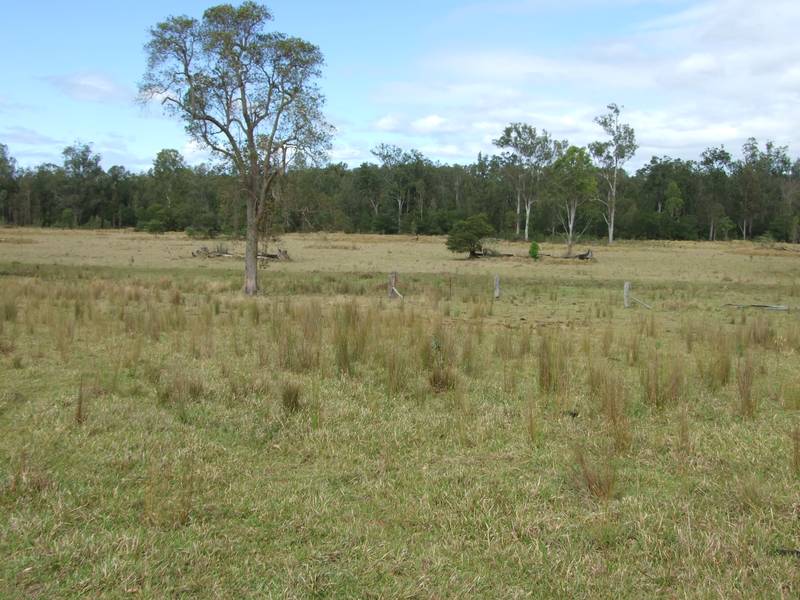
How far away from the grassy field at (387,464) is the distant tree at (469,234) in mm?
35657

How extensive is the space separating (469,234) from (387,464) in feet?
139

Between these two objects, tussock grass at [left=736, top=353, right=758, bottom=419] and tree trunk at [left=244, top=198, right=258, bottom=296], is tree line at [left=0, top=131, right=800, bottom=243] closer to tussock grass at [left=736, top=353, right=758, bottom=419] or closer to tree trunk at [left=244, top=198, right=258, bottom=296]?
tree trunk at [left=244, top=198, right=258, bottom=296]

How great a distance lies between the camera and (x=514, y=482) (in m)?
5.09

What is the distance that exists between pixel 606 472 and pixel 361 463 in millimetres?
1864

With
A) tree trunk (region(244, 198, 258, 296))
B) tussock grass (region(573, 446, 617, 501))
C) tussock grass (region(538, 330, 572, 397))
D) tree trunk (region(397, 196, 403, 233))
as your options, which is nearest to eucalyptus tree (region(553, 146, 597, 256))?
tree trunk (region(244, 198, 258, 296))

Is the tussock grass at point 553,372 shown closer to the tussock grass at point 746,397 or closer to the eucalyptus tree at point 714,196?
the tussock grass at point 746,397

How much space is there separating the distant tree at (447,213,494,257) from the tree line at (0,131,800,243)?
17267mm

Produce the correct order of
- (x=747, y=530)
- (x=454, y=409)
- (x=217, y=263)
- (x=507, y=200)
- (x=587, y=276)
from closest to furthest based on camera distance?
1. (x=747, y=530)
2. (x=454, y=409)
3. (x=587, y=276)
4. (x=217, y=263)
5. (x=507, y=200)

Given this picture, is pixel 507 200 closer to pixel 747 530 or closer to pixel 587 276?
pixel 587 276

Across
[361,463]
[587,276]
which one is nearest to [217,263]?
[587,276]

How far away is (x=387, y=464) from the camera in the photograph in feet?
17.9

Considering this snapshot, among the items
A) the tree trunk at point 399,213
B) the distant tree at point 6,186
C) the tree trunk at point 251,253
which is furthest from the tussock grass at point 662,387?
the distant tree at point 6,186


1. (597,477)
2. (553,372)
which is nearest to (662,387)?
(553,372)

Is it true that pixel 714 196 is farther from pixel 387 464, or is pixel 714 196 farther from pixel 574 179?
pixel 387 464
